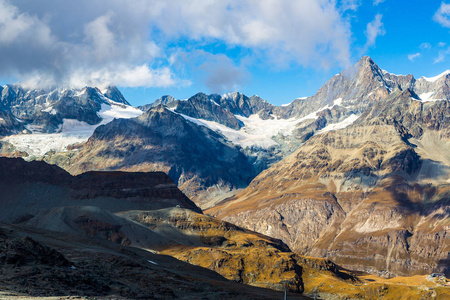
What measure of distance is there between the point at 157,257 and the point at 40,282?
3885 inches

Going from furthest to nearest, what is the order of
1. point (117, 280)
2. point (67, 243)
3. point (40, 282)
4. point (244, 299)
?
point (67, 243) → point (244, 299) → point (117, 280) → point (40, 282)

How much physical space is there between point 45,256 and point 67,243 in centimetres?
5644

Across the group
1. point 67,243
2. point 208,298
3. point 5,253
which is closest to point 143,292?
point 208,298

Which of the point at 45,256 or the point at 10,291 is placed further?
the point at 45,256

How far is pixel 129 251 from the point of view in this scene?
7456 inches

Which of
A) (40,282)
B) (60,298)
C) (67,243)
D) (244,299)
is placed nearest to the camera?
(60,298)

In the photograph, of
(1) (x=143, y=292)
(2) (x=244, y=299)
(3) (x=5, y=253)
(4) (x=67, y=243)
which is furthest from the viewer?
(4) (x=67, y=243)

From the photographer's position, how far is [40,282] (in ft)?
337

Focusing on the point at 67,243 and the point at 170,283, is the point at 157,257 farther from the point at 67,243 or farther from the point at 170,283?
the point at 170,283

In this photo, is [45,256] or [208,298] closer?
[45,256]

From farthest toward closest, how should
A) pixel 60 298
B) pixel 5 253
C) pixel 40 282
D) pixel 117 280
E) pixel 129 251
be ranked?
1. pixel 129 251
2. pixel 117 280
3. pixel 5 253
4. pixel 40 282
5. pixel 60 298

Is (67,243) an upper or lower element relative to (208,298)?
upper

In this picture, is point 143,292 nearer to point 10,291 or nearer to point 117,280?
point 117,280

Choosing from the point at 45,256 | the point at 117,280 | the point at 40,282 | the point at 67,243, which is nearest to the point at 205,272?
the point at 67,243
